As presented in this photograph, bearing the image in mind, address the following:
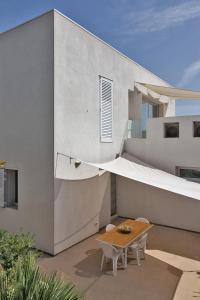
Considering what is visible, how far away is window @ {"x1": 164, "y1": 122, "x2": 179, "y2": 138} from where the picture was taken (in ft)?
62.1

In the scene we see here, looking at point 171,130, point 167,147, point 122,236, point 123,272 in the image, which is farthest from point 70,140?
point 171,130

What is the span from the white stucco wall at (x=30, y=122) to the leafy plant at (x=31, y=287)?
7.73 metres

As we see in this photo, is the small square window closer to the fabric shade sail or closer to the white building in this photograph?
the white building

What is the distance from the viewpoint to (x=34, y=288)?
5.52 m

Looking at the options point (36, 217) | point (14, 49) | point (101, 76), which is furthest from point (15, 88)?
point (36, 217)

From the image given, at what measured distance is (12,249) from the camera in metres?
8.33

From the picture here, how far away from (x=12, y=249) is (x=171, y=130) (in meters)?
14.8

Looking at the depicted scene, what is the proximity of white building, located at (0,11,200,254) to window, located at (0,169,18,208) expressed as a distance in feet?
0.22

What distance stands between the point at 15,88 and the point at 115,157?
8918 mm

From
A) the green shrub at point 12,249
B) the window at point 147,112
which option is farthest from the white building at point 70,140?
the green shrub at point 12,249

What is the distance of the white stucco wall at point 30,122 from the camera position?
1377 cm

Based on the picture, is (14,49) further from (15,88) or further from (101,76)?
(101,76)

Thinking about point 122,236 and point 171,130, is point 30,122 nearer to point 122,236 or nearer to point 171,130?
point 122,236

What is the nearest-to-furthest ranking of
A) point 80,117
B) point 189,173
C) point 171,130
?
point 80,117 → point 189,173 → point 171,130
